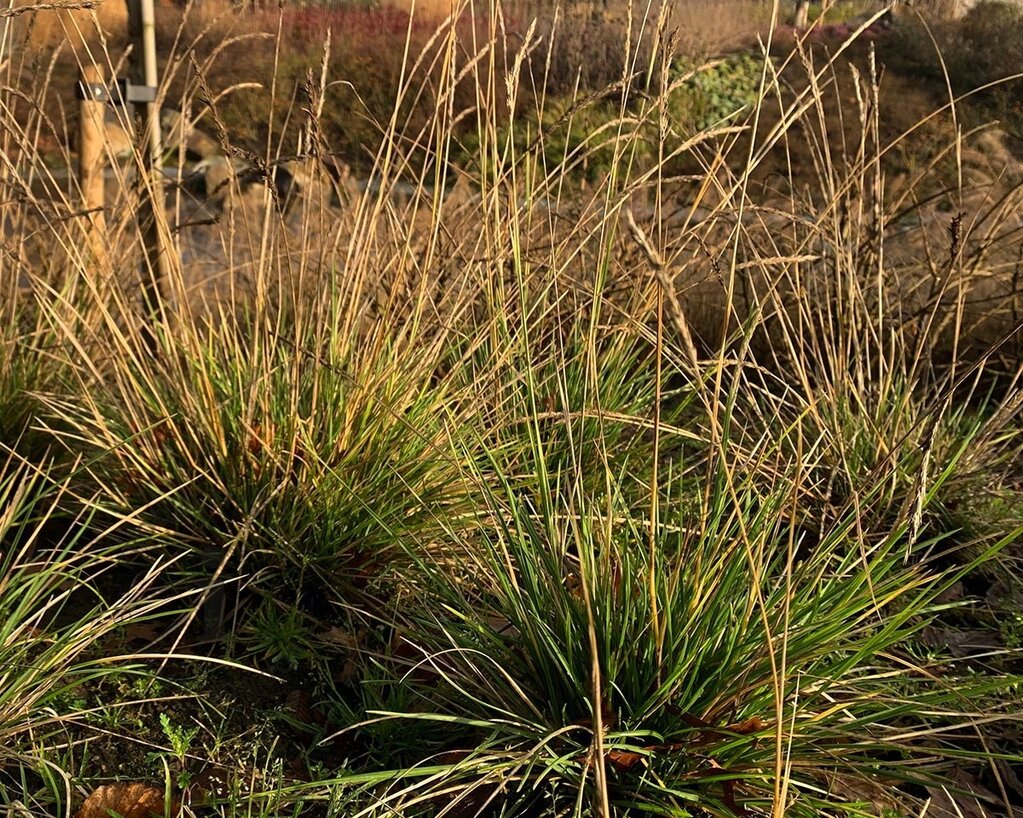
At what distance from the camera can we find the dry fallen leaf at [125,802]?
1.60 m

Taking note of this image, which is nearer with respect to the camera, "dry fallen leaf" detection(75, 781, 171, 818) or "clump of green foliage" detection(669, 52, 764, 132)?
"dry fallen leaf" detection(75, 781, 171, 818)

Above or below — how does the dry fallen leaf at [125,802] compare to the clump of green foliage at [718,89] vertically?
above

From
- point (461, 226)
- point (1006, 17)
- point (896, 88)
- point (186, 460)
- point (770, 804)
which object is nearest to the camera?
point (770, 804)

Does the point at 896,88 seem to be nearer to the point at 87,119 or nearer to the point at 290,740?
the point at 87,119

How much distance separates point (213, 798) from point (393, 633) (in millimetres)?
526

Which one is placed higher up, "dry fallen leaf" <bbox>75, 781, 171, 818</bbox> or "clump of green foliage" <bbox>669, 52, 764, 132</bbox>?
"dry fallen leaf" <bbox>75, 781, 171, 818</bbox>

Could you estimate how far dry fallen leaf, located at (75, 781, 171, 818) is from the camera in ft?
5.25

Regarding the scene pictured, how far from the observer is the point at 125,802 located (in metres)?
1.62

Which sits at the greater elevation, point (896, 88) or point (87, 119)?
point (87, 119)

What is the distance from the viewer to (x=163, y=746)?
5.80 ft

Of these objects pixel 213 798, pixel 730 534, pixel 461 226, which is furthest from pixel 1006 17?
pixel 213 798

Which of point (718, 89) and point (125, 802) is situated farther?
point (718, 89)

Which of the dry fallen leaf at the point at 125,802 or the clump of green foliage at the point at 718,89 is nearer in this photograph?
the dry fallen leaf at the point at 125,802

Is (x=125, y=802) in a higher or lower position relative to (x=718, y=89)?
higher
